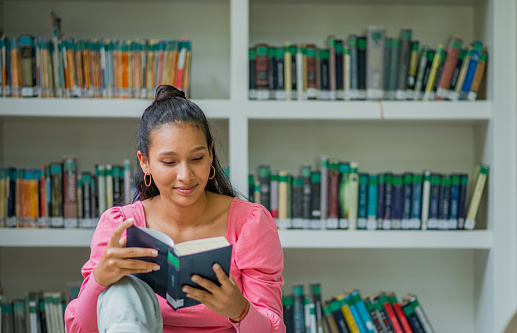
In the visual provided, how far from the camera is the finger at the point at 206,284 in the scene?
1.23 metres

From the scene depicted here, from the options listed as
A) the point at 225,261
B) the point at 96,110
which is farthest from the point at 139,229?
the point at 96,110

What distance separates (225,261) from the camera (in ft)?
4.08

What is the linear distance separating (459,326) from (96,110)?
187cm

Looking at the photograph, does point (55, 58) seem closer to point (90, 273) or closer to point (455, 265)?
point (90, 273)

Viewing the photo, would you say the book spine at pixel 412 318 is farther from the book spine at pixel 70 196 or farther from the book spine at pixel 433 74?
the book spine at pixel 70 196

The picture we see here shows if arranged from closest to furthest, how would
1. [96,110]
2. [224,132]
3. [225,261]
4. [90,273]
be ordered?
1. [225,261]
2. [90,273]
3. [96,110]
4. [224,132]

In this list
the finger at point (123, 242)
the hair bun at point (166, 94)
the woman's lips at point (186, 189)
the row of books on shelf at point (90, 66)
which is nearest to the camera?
the finger at point (123, 242)

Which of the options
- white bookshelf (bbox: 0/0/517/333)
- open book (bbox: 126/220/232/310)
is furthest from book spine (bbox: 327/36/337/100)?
open book (bbox: 126/220/232/310)

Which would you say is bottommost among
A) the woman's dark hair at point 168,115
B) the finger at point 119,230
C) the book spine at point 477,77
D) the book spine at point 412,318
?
the book spine at point 412,318

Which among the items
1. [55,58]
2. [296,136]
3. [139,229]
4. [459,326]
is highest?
[55,58]

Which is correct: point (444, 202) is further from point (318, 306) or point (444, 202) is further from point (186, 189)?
point (186, 189)

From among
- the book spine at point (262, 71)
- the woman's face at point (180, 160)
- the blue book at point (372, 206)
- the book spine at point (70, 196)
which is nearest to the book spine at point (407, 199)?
the blue book at point (372, 206)

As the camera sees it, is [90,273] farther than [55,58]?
No

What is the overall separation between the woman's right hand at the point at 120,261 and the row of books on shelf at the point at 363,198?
115 cm
